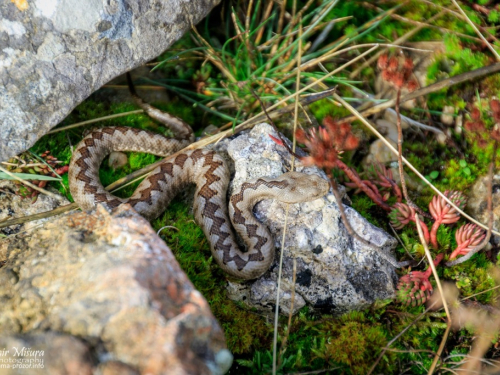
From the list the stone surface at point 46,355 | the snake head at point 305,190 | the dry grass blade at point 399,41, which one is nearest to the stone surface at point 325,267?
the snake head at point 305,190

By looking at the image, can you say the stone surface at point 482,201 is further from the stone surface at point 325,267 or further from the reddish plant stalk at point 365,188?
the stone surface at point 325,267

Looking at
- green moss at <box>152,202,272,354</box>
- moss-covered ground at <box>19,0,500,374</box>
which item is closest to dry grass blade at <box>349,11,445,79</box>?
moss-covered ground at <box>19,0,500,374</box>

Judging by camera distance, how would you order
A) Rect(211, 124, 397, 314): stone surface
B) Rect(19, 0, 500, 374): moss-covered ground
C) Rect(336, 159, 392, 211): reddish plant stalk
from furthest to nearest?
Rect(336, 159, 392, 211): reddish plant stalk, Rect(211, 124, 397, 314): stone surface, Rect(19, 0, 500, 374): moss-covered ground

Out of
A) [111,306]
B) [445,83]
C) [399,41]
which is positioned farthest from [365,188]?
[111,306]

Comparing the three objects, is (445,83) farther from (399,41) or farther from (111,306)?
(111,306)

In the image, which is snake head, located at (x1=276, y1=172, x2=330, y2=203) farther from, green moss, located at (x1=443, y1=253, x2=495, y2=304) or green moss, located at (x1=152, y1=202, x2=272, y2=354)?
green moss, located at (x1=443, y1=253, x2=495, y2=304)
